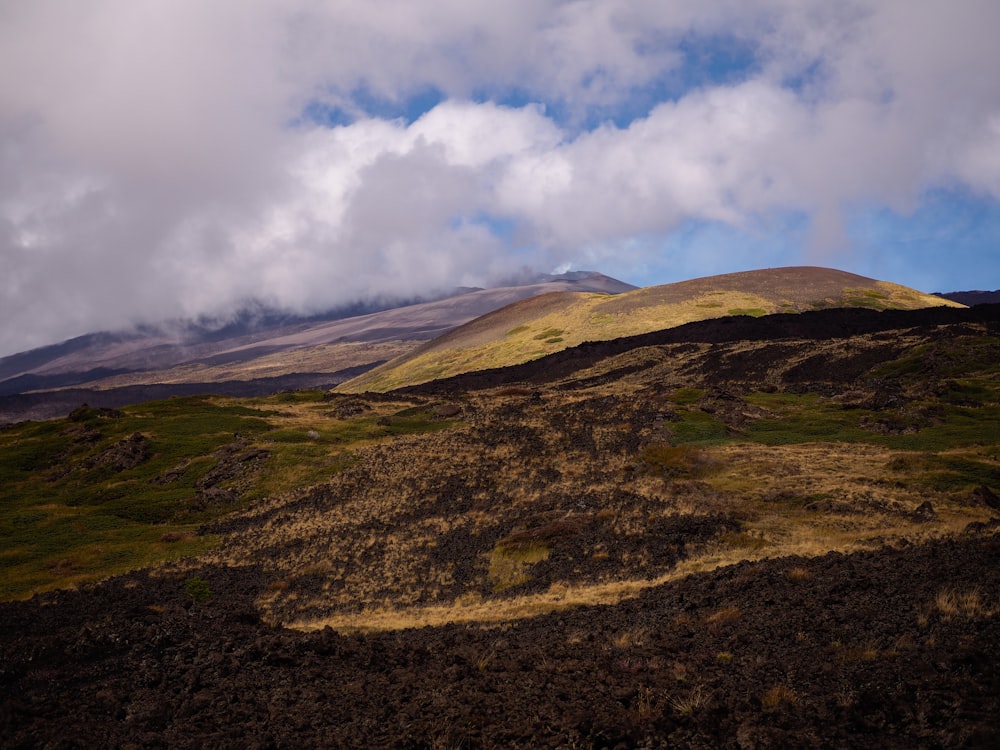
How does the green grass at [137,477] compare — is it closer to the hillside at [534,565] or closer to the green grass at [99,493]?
the green grass at [99,493]

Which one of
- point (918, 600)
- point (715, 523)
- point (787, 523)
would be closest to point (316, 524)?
point (715, 523)

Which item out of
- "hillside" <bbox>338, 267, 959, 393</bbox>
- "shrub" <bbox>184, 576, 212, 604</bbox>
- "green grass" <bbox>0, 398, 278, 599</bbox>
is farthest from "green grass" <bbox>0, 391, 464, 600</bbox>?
"hillside" <bbox>338, 267, 959, 393</bbox>

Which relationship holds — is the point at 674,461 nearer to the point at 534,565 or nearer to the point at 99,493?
the point at 534,565

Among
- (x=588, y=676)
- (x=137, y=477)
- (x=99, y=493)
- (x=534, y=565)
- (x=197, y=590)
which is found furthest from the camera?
(x=137, y=477)

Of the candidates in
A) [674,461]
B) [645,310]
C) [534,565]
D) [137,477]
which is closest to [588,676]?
[534,565]

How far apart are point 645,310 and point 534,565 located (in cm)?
11816

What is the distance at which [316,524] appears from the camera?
42.4 meters

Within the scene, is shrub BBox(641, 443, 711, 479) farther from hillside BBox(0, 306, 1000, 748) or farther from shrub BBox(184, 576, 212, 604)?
shrub BBox(184, 576, 212, 604)

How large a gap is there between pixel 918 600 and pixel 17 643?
22251mm

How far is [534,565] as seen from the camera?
30.1m

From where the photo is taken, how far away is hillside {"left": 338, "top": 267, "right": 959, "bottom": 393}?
130125 mm

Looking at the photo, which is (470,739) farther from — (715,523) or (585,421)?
(585,421)

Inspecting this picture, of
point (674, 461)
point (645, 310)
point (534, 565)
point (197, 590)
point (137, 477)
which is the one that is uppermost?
point (645, 310)

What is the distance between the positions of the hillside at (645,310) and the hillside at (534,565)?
166 ft
